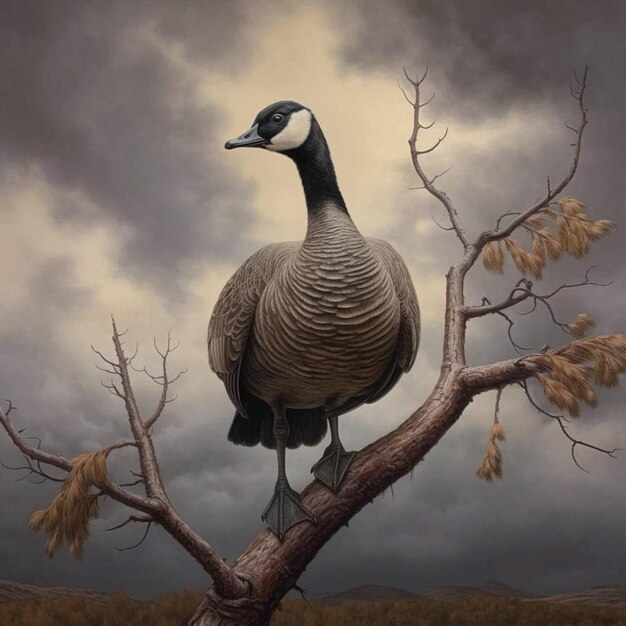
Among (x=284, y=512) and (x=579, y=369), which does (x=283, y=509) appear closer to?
(x=284, y=512)

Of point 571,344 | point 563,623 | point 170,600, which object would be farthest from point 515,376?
point 170,600

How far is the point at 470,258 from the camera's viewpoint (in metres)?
6.31

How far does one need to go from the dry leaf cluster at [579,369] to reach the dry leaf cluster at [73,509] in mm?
2729

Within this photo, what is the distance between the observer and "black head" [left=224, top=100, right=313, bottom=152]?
16.4ft

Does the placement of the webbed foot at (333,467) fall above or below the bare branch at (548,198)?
below

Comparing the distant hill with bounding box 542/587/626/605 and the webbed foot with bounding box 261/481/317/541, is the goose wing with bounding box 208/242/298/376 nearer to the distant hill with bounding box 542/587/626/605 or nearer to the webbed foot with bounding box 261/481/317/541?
the webbed foot with bounding box 261/481/317/541

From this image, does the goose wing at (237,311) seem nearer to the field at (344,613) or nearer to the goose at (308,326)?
the goose at (308,326)

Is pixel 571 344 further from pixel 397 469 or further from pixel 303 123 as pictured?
pixel 303 123

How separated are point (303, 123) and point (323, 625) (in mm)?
3582

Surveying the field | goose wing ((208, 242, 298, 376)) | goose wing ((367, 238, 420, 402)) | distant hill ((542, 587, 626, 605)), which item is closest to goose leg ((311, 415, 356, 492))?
goose wing ((367, 238, 420, 402))

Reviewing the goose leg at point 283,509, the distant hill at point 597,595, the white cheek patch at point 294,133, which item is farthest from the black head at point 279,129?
the distant hill at point 597,595

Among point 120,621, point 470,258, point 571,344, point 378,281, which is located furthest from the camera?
point 470,258

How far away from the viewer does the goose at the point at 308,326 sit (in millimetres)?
4422

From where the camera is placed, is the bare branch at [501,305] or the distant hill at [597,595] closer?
the bare branch at [501,305]
